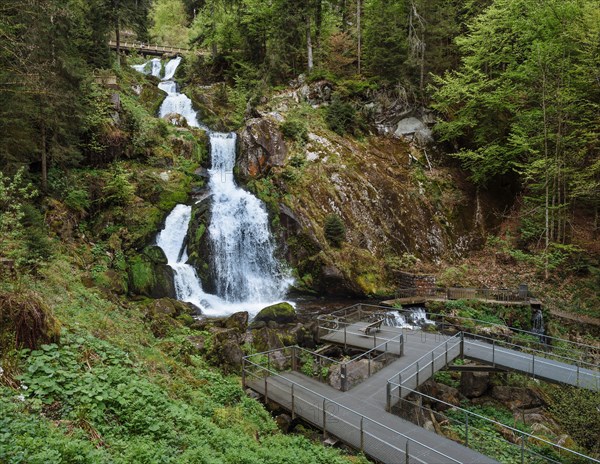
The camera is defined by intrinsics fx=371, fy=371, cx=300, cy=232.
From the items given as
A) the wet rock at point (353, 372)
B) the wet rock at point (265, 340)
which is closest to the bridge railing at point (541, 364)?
the wet rock at point (353, 372)

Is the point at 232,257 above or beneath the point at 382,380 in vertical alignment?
above

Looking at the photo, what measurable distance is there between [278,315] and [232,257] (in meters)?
4.87

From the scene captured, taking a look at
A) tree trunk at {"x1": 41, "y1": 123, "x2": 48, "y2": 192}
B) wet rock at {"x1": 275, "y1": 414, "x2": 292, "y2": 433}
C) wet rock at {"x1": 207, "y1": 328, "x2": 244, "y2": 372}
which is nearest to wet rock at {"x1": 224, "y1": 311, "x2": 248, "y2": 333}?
wet rock at {"x1": 207, "y1": 328, "x2": 244, "y2": 372}

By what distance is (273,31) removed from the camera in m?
30.8

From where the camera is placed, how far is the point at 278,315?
1620cm

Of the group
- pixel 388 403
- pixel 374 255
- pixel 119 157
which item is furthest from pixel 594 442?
pixel 119 157

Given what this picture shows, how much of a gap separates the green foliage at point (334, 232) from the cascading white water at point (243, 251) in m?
3.13

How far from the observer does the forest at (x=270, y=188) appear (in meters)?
5.93

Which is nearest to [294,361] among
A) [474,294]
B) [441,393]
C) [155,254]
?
[441,393]

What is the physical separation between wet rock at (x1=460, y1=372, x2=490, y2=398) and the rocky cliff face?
300 inches

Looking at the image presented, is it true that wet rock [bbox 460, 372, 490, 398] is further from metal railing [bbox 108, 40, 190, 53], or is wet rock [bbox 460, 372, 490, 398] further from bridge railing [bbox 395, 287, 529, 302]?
metal railing [bbox 108, 40, 190, 53]

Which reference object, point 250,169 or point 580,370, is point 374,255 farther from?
point 580,370

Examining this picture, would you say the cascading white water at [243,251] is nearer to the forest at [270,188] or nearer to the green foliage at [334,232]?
the forest at [270,188]

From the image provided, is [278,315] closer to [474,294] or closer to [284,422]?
[284,422]
